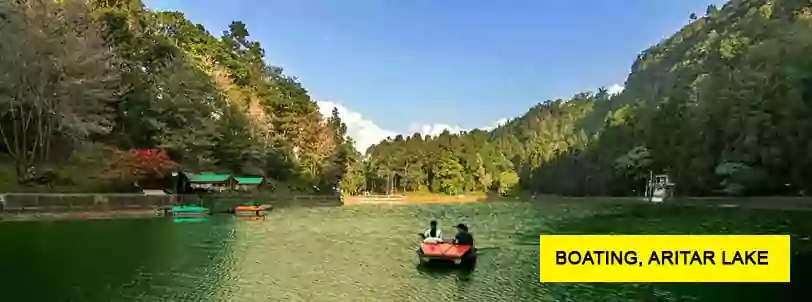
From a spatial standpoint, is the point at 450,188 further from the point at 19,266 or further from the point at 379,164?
the point at 19,266

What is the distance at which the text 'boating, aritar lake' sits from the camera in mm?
13875

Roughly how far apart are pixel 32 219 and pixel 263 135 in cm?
3326

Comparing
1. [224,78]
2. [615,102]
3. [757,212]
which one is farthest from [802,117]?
[615,102]

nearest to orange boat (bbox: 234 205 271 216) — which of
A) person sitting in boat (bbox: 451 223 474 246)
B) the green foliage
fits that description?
person sitting in boat (bbox: 451 223 474 246)

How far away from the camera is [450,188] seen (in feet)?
353

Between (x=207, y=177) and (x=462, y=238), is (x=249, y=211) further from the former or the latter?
(x=462, y=238)

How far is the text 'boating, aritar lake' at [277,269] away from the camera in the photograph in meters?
13.9

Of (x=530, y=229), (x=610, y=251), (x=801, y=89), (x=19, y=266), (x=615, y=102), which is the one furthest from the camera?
(x=615, y=102)

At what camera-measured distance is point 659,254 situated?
8648 millimetres

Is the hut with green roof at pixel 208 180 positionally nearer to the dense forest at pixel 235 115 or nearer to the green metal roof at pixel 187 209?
the dense forest at pixel 235 115

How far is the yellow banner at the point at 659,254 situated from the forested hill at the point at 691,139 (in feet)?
123

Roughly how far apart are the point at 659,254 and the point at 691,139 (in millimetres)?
53519

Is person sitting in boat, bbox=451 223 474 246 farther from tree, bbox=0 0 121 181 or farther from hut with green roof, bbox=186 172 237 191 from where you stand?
hut with green roof, bbox=186 172 237 191

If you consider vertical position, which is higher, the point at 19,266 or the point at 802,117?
the point at 802,117
